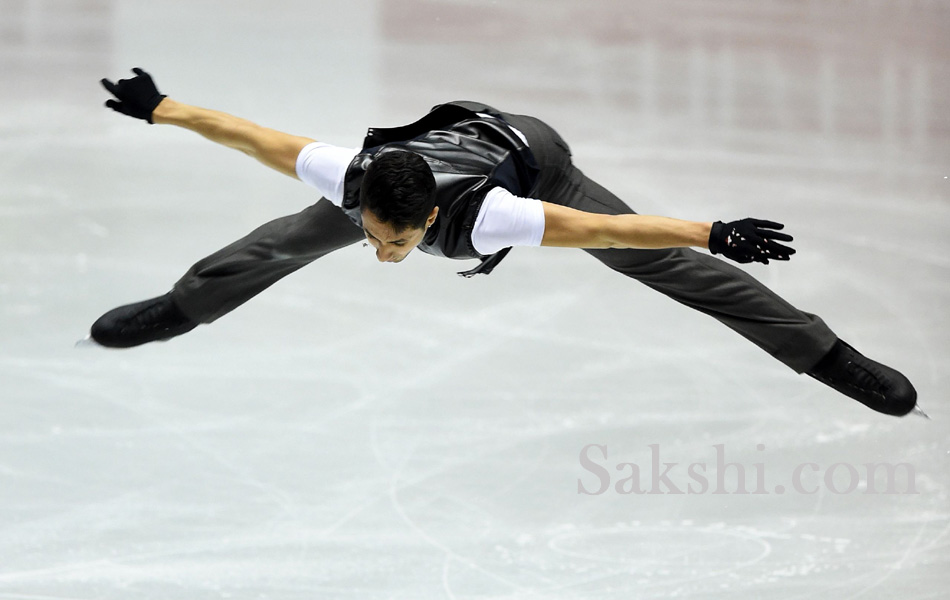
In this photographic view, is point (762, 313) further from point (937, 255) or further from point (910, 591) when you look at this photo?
point (937, 255)

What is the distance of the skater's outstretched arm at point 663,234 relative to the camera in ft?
7.45

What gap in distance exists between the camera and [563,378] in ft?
13.0

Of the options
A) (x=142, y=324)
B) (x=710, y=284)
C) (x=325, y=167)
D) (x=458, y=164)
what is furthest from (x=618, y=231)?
(x=142, y=324)

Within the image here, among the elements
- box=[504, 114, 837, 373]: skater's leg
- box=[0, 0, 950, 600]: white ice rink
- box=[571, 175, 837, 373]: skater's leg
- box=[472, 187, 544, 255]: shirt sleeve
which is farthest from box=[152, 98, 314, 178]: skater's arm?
box=[0, 0, 950, 600]: white ice rink

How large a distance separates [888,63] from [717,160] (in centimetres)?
126

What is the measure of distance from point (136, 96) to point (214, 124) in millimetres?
214

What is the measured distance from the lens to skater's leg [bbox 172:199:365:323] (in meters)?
2.77

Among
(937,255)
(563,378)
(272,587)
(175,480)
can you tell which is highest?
(937,255)

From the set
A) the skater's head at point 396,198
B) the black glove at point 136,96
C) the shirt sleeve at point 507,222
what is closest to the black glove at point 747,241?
the shirt sleeve at point 507,222

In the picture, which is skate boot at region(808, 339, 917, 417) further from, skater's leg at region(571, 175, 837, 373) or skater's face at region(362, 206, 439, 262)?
skater's face at region(362, 206, 439, 262)

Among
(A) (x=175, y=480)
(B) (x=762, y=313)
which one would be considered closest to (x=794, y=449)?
(B) (x=762, y=313)

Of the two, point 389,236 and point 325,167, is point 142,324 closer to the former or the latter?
point 325,167

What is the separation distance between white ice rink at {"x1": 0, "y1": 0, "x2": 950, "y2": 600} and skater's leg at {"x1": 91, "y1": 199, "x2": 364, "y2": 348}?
0.83 m

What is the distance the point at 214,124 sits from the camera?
2.54 meters
